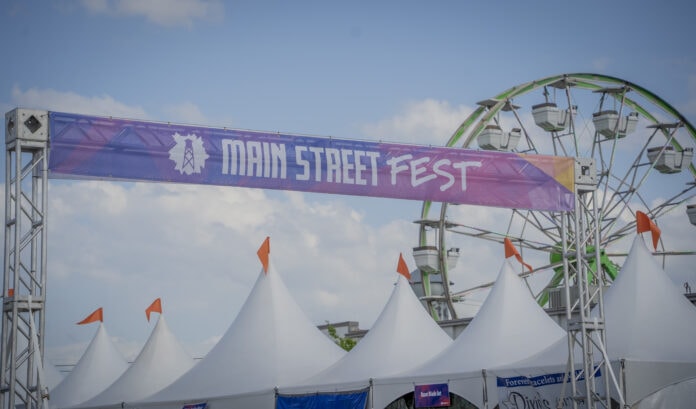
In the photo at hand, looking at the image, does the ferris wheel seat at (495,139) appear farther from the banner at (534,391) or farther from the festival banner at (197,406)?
the festival banner at (197,406)

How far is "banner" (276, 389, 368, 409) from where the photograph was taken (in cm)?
1720

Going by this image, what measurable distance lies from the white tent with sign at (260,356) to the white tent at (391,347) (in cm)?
63

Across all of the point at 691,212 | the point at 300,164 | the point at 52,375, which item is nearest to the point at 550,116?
the point at 691,212

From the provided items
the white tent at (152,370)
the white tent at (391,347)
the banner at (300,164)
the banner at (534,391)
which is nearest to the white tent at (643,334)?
the banner at (534,391)

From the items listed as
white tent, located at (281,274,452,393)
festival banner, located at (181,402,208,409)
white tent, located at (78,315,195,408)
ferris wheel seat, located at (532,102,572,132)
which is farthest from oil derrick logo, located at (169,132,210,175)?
ferris wheel seat, located at (532,102,572,132)

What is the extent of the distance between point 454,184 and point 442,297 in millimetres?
10488

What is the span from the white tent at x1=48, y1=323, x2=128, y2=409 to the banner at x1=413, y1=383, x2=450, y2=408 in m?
9.99

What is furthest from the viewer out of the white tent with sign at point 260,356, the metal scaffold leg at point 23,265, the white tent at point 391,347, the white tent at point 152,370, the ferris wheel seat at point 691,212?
the ferris wheel seat at point 691,212

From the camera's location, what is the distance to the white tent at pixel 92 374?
23.7m

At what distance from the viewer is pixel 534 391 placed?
15.4m

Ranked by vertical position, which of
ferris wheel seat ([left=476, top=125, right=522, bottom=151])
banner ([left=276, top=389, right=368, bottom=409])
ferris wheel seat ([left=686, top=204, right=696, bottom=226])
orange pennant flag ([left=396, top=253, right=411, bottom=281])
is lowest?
banner ([left=276, top=389, right=368, bottom=409])

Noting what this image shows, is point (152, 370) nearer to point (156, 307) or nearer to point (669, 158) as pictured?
point (156, 307)

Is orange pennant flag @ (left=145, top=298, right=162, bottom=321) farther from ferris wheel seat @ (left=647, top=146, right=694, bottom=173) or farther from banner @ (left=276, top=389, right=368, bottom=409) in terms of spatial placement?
ferris wheel seat @ (left=647, top=146, right=694, bottom=173)

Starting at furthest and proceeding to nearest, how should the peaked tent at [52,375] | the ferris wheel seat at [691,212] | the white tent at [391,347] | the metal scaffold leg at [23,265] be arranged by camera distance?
the peaked tent at [52,375], the ferris wheel seat at [691,212], the white tent at [391,347], the metal scaffold leg at [23,265]
